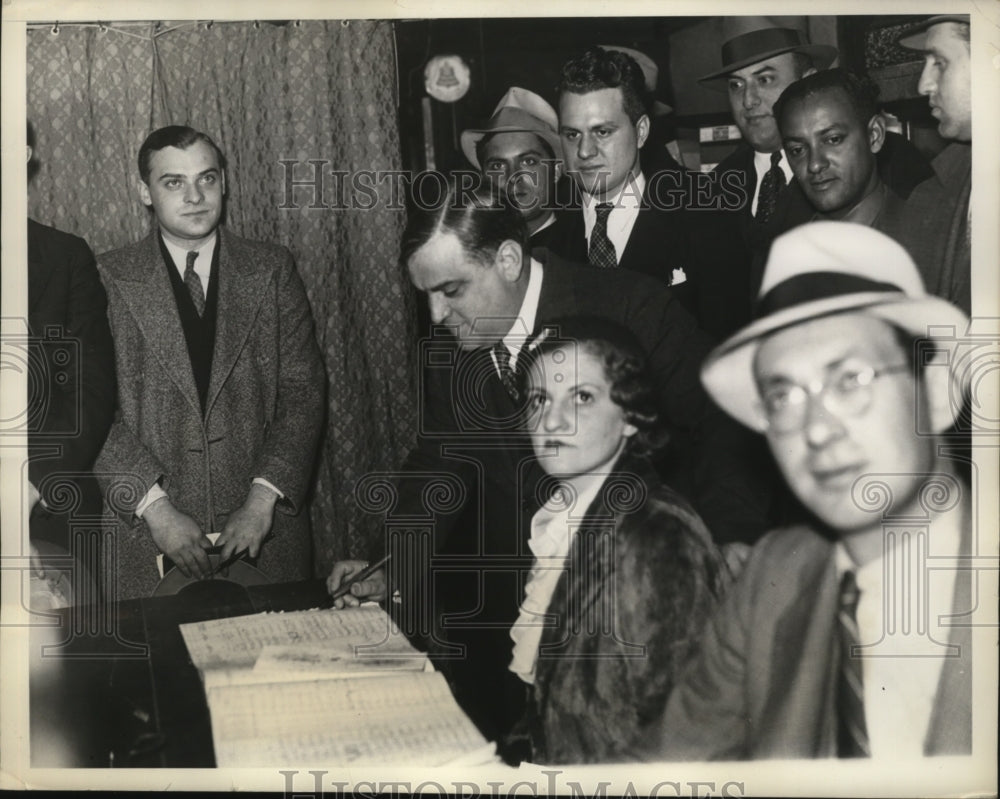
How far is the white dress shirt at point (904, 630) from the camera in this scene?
3.06 meters

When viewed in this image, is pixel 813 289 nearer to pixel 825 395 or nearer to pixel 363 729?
pixel 825 395

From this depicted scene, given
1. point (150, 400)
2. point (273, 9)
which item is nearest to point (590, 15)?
point (273, 9)

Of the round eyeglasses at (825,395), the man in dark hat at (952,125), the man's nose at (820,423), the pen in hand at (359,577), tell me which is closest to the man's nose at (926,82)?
the man in dark hat at (952,125)

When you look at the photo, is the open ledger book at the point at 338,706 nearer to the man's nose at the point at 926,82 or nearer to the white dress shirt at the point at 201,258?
the white dress shirt at the point at 201,258

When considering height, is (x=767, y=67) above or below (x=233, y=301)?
above

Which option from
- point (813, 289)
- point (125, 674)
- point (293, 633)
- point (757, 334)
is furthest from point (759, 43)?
point (125, 674)

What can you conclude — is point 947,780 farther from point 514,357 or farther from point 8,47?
point 8,47

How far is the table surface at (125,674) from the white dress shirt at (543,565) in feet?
1.80

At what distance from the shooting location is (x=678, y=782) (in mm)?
3080

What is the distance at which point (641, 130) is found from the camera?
3.05 metres

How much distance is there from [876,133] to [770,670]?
1.45 m

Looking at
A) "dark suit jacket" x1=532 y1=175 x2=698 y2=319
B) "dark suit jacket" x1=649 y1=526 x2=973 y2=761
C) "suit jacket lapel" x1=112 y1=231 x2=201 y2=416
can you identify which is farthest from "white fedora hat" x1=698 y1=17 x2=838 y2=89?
"suit jacket lapel" x1=112 y1=231 x2=201 y2=416

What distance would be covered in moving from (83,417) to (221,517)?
1.54 feet

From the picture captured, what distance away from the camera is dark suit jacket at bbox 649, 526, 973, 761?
3.01 m
